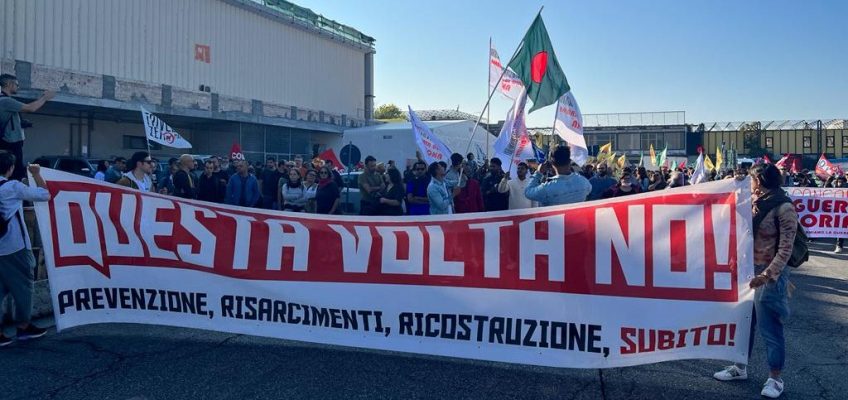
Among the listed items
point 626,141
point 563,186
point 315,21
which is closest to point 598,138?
point 626,141

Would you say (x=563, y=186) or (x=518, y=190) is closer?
(x=563, y=186)

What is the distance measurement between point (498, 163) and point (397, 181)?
327cm

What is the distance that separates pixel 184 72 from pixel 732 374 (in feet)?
93.5

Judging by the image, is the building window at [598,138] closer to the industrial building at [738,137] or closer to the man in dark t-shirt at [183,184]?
the industrial building at [738,137]

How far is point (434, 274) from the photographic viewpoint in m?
4.81

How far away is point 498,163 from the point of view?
38.3 feet

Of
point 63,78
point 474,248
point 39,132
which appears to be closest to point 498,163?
point 474,248

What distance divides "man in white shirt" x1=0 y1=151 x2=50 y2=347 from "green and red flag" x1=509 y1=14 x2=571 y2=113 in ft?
24.7

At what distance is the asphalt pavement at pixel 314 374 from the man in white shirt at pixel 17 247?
0.28 meters

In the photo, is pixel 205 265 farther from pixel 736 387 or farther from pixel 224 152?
pixel 224 152

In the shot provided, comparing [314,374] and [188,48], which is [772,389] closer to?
[314,374]

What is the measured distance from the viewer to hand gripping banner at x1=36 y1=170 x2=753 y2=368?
4316 millimetres

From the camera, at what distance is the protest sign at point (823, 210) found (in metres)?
11.9

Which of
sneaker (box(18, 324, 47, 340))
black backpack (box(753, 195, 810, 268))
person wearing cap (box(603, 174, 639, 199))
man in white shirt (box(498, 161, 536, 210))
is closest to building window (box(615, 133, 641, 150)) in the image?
person wearing cap (box(603, 174, 639, 199))
